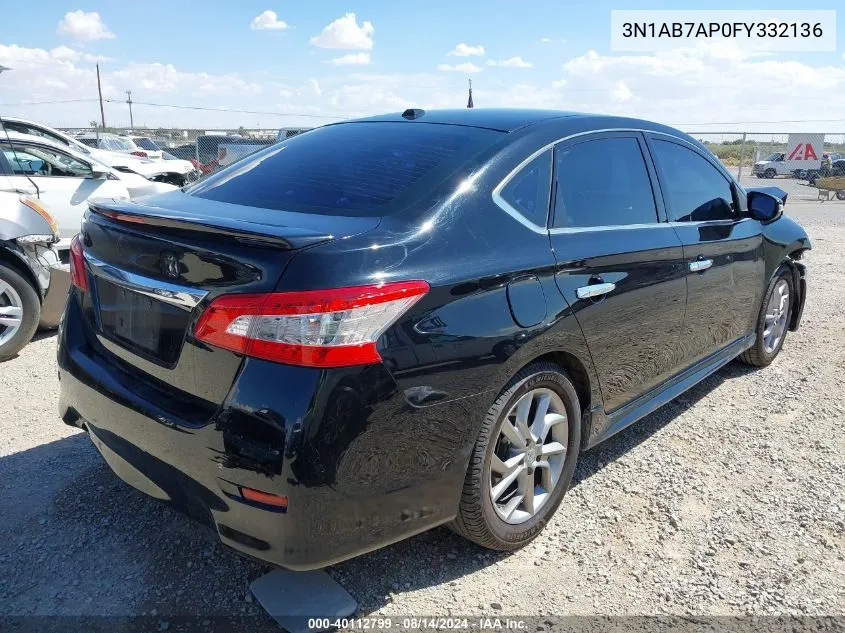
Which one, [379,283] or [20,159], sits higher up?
[20,159]

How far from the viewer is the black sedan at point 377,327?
194 cm

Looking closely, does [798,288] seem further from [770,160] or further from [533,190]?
[770,160]

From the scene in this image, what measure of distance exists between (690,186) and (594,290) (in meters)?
1.39

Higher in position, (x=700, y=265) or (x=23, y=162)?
(x=23, y=162)

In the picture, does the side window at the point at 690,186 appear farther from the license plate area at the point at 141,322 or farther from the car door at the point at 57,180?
the car door at the point at 57,180

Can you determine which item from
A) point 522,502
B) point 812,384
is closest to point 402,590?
point 522,502

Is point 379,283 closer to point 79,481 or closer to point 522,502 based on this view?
point 522,502

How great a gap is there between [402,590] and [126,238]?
62.5 inches

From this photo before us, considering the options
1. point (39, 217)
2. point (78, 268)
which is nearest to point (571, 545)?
point (78, 268)

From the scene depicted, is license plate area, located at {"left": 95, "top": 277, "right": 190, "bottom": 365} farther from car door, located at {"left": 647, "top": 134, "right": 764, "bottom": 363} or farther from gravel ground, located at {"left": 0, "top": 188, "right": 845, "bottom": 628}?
car door, located at {"left": 647, "top": 134, "right": 764, "bottom": 363}

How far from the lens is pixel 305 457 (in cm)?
191

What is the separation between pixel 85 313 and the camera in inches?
102

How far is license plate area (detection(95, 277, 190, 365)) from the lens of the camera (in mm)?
2119

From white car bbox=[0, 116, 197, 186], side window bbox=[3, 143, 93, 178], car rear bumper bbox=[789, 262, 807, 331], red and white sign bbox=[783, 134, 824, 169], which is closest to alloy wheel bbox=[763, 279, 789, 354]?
car rear bumper bbox=[789, 262, 807, 331]
